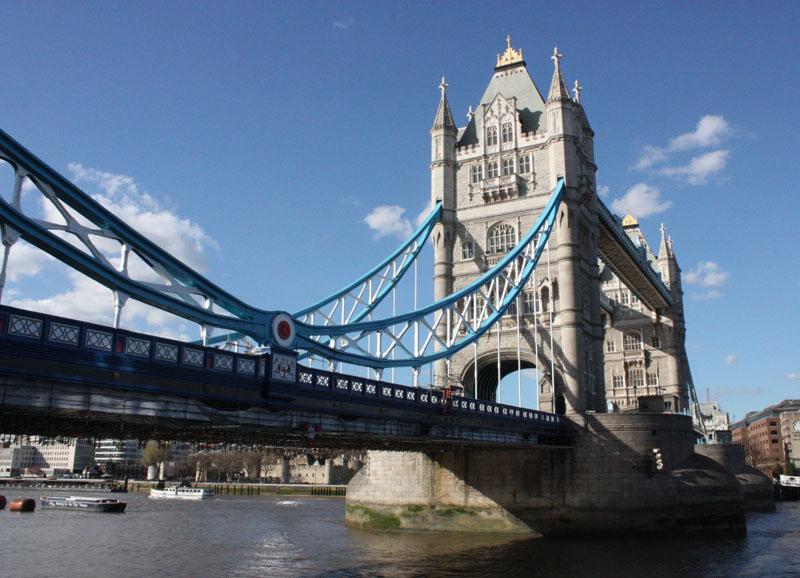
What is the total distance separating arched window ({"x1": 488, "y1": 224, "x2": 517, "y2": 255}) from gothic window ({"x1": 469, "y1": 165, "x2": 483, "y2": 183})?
3.75 m

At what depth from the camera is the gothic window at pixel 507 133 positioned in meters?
49.9

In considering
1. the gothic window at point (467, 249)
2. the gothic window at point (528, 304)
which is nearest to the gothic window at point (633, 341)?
the gothic window at point (528, 304)

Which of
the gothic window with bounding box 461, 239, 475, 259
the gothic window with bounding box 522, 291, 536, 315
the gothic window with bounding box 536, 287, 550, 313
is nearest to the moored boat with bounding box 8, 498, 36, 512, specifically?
the gothic window with bounding box 461, 239, 475, 259

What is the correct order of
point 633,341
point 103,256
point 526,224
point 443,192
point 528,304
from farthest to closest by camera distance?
1. point 633,341
2. point 443,192
3. point 526,224
4. point 528,304
5. point 103,256

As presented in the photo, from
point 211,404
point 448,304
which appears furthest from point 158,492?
point 211,404

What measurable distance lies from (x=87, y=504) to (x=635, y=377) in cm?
4950

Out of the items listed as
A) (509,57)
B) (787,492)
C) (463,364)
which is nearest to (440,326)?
(463,364)

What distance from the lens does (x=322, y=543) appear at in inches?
1395

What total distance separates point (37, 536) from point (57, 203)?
28068mm

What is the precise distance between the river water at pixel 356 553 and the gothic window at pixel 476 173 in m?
23.4

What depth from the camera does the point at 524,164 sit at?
49.0m

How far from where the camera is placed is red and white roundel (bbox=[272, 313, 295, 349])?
75.5 ft

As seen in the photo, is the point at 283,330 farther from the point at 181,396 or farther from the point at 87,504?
the point at 87,504

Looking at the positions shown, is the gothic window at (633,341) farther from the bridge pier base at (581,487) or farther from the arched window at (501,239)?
the bridge pier base at (581,487)
